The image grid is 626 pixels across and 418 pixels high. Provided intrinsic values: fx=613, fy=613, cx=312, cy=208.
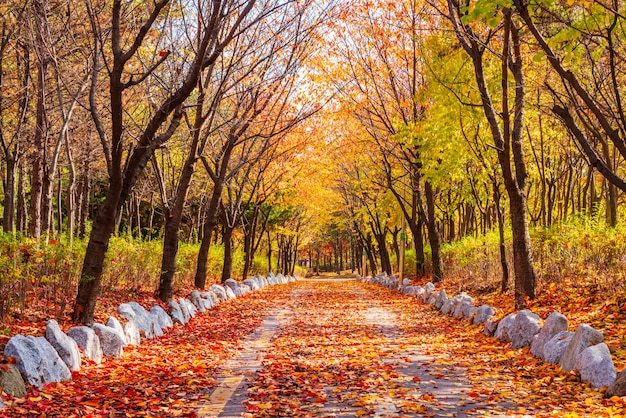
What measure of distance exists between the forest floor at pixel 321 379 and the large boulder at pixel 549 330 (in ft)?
0.59

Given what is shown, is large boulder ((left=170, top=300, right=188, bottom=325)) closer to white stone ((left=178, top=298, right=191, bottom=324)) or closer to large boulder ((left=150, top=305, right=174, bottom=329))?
white stone ((left=178, top=298, right=191, bottom=324))

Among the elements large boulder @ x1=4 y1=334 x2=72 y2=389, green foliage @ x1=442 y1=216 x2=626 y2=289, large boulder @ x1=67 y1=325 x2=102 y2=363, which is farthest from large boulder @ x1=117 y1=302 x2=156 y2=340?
green foliage @ x1=442 y1=216 x2=626 y2=289

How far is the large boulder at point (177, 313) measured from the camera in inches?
487

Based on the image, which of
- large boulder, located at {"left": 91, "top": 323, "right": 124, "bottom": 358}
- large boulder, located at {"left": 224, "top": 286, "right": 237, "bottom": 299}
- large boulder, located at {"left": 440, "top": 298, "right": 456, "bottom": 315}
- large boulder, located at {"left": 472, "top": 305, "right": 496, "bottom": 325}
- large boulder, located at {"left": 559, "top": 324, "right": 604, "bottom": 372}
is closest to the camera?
large boulder, located at {"left": 559, "top": 324, "right": 604, "bottom": 372}

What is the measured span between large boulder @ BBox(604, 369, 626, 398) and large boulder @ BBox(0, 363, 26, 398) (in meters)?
5.68

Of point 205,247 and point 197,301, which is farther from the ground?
point 205,247

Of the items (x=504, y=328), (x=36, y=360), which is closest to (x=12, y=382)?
(x=36, y=360)

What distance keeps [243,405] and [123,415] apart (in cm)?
115

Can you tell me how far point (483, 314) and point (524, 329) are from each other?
2550 mm

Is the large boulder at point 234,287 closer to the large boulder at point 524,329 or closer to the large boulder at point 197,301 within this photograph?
the large boulder at point 197,301

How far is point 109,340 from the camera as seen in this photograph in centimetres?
840

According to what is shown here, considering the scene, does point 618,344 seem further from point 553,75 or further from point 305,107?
point 305,107

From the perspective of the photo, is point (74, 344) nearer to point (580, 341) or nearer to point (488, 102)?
point (580, 341)

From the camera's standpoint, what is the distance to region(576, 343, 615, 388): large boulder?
6.25 meters
